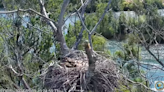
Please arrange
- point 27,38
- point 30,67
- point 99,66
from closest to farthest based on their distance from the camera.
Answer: point 99,66
point 30,67
point 27,38

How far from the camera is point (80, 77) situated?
3.21 meters

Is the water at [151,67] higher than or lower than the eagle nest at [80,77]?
lower

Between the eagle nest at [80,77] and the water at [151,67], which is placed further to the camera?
the water at [151,67]

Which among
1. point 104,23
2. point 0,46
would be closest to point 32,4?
point 0,46

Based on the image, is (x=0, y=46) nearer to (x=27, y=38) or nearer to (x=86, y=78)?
(x=27, y=38)

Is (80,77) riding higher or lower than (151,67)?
higher

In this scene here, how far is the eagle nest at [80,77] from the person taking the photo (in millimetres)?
3254

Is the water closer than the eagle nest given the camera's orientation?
No

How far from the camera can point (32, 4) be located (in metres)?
9.41

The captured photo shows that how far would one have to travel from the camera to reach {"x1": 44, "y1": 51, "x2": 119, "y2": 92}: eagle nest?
3254mm

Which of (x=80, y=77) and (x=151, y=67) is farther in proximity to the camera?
(x=151, y=67)

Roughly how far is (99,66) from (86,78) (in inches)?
11.9

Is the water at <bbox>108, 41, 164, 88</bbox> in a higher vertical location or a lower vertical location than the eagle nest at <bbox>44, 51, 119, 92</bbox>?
lower

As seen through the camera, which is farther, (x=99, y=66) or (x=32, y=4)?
(x=32, y=4)
